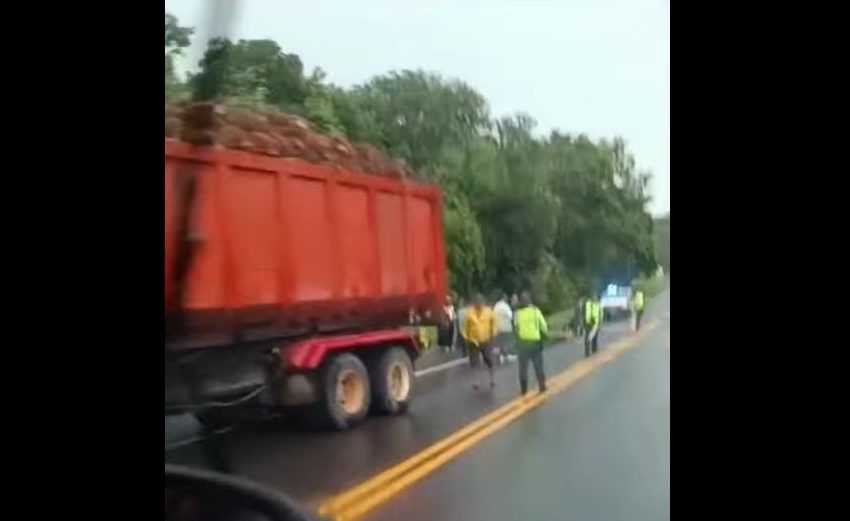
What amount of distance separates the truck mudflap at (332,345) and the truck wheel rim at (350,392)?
0.15ft

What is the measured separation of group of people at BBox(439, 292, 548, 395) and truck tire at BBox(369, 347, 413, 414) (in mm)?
75

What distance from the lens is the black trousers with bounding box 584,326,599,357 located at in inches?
83.6

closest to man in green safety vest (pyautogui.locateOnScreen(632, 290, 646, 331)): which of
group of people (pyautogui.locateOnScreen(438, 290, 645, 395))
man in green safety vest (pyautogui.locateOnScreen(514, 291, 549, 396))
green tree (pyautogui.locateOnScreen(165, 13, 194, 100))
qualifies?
group of people (pyautogui.locateOnScreen(438, 290, 645, 395))

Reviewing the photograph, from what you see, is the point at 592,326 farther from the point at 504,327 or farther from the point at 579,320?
the point at 504,327

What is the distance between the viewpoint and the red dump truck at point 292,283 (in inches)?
81.9

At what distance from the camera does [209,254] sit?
2082 mm

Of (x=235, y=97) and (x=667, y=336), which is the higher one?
(x=235, y=97)

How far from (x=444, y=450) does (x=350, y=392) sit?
0.19 metres

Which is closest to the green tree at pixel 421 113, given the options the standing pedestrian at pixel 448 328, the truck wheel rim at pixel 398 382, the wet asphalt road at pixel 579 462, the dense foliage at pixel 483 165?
the dense foliage at pixel 483 165

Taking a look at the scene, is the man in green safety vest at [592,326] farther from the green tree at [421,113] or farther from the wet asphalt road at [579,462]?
the green tree at [421,113]
